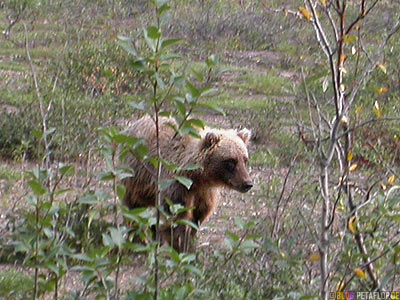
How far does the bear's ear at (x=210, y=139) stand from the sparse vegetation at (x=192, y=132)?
627 millimetres

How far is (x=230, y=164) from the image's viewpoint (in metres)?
7.37

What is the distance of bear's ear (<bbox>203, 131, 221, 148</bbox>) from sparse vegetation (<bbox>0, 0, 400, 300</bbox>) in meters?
0.63

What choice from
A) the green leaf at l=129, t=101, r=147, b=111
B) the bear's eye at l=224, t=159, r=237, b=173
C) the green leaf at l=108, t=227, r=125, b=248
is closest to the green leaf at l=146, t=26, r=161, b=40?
the green leaf at l=129, t=101, r=147, b=111

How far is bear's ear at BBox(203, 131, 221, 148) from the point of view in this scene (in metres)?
7.25

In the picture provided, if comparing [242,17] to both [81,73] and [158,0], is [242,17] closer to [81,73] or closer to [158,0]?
[81,73]

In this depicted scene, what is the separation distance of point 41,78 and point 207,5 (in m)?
6.07

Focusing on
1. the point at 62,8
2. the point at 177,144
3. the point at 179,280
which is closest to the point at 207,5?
the point at 62,8

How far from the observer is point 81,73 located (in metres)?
11.8

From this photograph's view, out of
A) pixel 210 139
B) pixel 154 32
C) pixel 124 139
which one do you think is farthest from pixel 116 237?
pixel 210 139

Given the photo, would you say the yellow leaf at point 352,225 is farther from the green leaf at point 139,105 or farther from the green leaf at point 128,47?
the green leaf at point 128,47

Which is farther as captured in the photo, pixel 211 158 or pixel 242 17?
pixel 242 17

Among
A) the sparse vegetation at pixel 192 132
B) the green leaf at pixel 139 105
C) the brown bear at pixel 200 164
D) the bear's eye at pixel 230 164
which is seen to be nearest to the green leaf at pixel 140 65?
the sparse vegetation at pixel 192 132

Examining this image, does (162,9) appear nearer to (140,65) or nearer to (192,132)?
(140,65)

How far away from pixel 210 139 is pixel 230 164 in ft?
0.90
